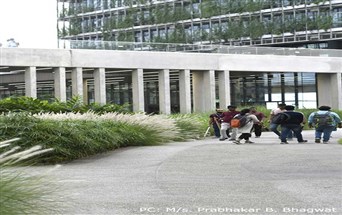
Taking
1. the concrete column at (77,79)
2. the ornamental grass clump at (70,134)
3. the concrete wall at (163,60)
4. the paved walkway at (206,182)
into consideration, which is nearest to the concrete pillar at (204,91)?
the concrete wall at (163,60)

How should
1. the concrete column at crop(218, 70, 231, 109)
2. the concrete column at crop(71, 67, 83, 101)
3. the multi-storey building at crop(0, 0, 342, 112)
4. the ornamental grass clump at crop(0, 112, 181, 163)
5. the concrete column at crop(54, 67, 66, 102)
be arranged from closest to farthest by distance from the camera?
1. the ornamental grass clump at crop(0, 112, 181, 163)
2. the concrete column at crop(54, 67, 66, 102)
3. the concrete column at crop(71, 67, 83, 101)
4. the multi-storey building at crop(0, 0, 342, 112)
5. the concrete column at crop(218, 70, 231, 109)

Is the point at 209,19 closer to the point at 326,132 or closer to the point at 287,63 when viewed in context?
the point at 287,63

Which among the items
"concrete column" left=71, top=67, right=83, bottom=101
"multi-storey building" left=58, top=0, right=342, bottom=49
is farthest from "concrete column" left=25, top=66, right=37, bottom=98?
"multi-storey building" left=58, top=0, right=342, bottom=49

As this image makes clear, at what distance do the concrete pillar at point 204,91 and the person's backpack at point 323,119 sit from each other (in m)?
26.1

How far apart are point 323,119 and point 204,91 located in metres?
27.7

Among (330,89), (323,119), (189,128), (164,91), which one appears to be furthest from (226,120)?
(330,89)

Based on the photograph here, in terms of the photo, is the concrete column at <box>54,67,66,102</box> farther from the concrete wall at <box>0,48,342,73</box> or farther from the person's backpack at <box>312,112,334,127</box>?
the person's backpack at <box>312,112,334,127</box>

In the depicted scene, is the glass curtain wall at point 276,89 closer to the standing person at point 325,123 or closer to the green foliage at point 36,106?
the green foliage at point 36,106

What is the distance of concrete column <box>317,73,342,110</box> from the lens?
53625mm

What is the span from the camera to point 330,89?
54594 millimetres

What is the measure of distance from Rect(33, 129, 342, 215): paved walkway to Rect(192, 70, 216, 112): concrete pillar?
1194 inches

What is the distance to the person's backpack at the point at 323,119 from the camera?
69.2 ft

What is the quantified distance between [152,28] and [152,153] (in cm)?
6341

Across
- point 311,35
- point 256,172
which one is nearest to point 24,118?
point 256,172
